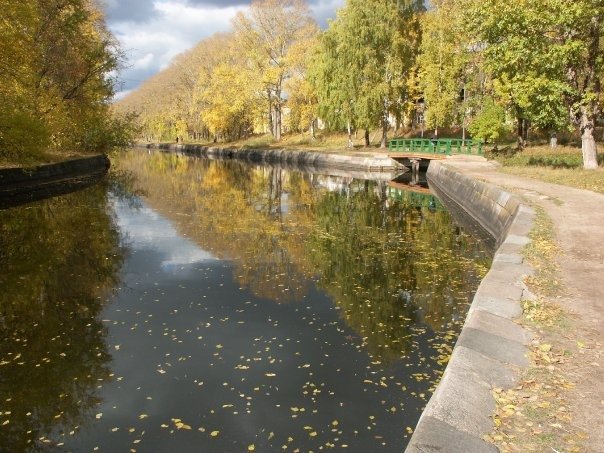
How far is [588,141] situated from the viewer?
24.3 m

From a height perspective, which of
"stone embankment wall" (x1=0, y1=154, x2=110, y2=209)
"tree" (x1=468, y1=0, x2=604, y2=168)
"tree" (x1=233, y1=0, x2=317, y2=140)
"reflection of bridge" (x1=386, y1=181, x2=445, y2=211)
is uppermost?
"tree" (x1=233, y1=0, x2=317, y2=140)

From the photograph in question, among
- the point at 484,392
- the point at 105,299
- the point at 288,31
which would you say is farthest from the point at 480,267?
the point at 288,31

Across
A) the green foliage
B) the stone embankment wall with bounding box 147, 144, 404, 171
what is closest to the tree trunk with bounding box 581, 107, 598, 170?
the green foliage

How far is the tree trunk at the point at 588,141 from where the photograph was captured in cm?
2395

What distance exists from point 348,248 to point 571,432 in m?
11.3

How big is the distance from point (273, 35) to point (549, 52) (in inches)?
1826

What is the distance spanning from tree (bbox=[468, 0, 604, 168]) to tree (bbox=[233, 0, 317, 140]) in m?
39.5

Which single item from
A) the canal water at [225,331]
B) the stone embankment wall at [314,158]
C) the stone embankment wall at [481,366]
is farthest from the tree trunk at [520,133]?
the stone embankment wall at [481,366]

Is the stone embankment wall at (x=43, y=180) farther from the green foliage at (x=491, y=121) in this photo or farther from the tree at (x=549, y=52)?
the green foliage at (x=491, y=121)

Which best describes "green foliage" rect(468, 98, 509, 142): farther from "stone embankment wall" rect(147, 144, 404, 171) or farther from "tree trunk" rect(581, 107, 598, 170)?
"tree trunk" rect(581, 107, 598, 170)

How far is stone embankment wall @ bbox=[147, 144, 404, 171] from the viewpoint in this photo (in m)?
44.7

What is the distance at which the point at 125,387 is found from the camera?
7.27 m

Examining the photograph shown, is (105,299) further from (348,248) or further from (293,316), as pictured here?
(348,248)

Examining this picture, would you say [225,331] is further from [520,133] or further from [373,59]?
[373,59]
